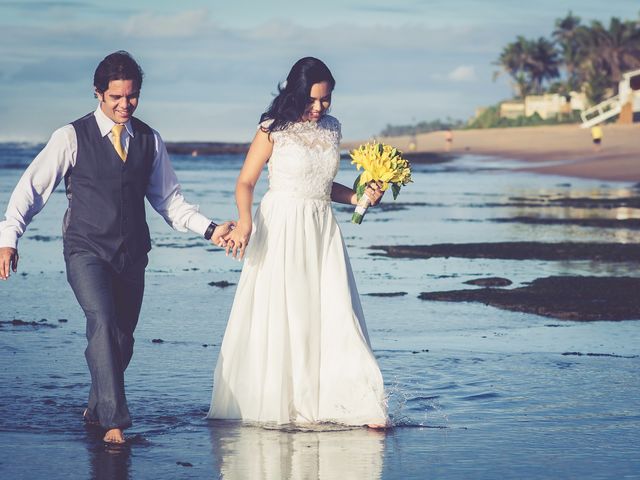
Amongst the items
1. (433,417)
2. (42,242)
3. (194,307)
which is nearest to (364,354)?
(433,417)

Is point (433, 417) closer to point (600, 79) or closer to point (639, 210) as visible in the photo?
point (639, 210)

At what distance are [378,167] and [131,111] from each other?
5.05 feet

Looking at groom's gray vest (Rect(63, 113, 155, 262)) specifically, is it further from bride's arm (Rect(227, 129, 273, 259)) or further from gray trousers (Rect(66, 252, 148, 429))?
bride's arm (Rect(227, 129, 273, 259))

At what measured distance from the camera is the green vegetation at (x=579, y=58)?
11131 cm

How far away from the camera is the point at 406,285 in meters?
13.6

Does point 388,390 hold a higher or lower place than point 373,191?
lower

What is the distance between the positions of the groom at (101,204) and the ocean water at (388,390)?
38cm

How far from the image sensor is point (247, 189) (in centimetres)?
723

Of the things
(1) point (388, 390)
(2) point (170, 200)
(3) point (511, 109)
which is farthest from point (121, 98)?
(3) point (511, 109)

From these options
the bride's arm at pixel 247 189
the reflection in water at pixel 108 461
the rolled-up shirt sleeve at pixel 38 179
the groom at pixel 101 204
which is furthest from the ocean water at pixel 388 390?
the rolled-up shirt sleeve at pixel 38 179

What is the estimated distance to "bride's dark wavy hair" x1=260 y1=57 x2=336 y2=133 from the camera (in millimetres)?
7121

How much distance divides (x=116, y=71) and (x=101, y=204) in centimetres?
65

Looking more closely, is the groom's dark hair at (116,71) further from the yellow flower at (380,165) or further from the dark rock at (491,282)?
the dark rock at (491,282)

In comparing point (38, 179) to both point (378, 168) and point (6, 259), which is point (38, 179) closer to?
point (6, 259)
